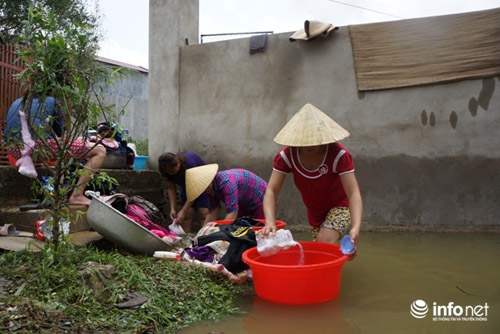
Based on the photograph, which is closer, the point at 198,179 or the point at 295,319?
the point at 295,319

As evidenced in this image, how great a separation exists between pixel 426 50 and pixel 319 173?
2.85m

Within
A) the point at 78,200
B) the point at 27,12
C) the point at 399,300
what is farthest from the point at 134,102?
the point at 399,300

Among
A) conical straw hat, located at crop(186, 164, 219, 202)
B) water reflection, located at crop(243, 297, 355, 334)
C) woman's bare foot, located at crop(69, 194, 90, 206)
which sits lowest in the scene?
water reflection, located at crop(243, 297, 355, 334)

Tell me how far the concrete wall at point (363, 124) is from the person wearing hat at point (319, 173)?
2075mm

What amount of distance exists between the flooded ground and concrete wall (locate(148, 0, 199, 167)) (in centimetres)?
338

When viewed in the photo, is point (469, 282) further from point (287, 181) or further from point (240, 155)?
point (240, 155)

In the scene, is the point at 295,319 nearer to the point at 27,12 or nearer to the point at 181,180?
the point at 181,180

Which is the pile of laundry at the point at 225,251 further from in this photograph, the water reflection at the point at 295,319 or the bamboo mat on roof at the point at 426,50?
the bamboo mat on roof at the point at 426,50

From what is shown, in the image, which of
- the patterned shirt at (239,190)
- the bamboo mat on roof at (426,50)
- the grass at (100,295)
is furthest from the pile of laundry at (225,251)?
the bamboo mat on roof at (426,50)

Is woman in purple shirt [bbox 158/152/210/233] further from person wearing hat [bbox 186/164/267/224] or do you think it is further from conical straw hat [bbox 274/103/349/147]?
conical straw hat [bbox 274/103/349/147]

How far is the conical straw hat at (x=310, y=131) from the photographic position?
2.88 meters

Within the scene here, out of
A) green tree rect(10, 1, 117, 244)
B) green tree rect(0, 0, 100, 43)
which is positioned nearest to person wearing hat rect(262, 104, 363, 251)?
green tree rect(10, 1, 117, 244)

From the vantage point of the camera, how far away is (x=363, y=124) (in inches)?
211

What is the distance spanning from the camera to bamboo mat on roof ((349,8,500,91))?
4844 mm
